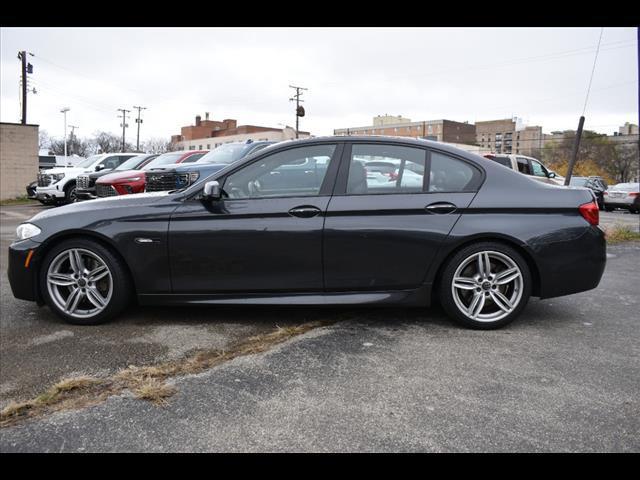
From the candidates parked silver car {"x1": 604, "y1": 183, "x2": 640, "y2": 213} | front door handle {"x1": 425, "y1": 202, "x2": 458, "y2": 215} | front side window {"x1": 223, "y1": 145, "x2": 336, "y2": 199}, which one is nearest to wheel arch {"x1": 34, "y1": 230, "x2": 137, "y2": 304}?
front side window {"x1": 223, "y1": 145, "x2": 336, "y2": 199}

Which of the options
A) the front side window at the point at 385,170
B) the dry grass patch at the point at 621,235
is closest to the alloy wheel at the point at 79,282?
the front side window at the point at 385,170

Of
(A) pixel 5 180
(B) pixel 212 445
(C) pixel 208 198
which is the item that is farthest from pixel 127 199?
(A) pixel 5 180

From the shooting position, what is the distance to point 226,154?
9.93 m

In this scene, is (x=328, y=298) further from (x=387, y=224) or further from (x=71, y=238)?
(x=71, y=238)

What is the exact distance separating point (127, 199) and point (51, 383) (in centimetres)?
168

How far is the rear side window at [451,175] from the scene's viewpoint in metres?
4.02

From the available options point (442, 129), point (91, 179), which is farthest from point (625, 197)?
point (442, 129)

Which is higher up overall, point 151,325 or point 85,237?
point 85,237

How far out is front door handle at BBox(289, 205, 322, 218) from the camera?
12.9 ft

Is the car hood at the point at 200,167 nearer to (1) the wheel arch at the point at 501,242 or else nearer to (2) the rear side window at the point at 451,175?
(2) the rear side window at the point at 451,175

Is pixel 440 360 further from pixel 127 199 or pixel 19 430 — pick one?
pixel 127 199

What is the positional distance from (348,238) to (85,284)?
2115mm

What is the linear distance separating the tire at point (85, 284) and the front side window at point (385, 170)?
1.93 meters

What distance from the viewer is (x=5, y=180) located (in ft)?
71.5
